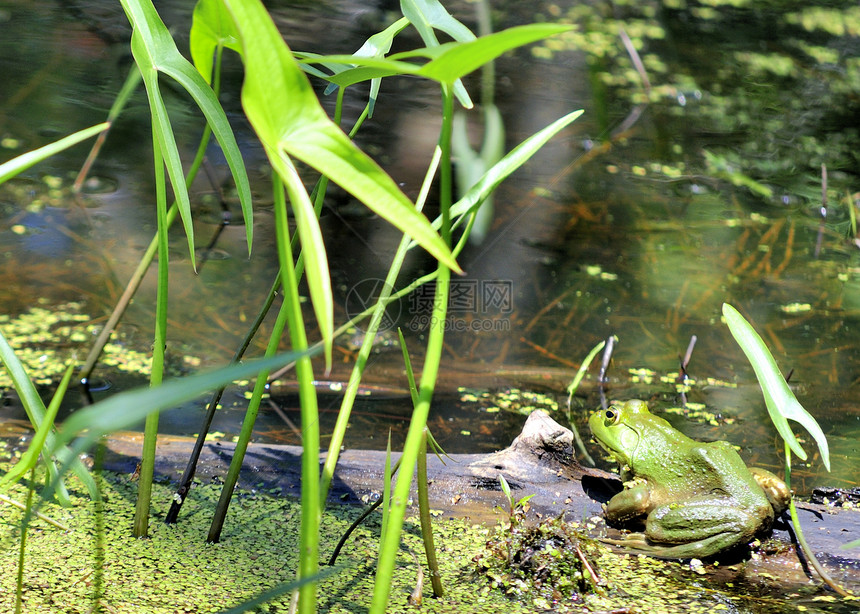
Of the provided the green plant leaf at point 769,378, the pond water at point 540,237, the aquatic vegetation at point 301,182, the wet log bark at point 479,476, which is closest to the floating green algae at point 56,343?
the pond water at point 540,237

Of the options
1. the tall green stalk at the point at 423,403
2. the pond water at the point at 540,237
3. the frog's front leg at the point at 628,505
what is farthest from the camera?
the pond water at the point at 540,237

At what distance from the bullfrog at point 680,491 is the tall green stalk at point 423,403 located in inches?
27.9

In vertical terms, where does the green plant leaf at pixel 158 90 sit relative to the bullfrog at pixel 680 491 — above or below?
above

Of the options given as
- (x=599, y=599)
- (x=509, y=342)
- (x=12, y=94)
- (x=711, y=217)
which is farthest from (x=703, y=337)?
(x=12, y=94)

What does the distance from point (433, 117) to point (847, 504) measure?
10.2 ft

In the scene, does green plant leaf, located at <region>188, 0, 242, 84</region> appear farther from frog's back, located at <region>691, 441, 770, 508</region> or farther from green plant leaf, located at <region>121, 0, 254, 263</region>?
frog's back, located at <region>691, 441, 770, 508</region>

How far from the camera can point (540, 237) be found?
10.4ft

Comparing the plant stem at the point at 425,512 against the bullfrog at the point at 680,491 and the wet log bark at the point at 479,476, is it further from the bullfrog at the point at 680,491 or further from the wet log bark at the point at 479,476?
the bullfrog at the point at 680,491

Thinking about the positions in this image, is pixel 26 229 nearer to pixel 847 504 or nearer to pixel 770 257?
pixel 847 504

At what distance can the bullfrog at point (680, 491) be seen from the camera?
124 centimetres

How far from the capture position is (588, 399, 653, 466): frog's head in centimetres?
145

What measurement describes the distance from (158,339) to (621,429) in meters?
0.94

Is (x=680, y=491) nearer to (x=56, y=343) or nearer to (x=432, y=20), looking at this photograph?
(x=432, y=20)

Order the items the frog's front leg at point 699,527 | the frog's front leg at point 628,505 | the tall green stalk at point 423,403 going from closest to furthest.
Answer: the tall green stalk at point 423,403 < the frog's front leg at point 699,527 < the frog's front leg at point 628,505
